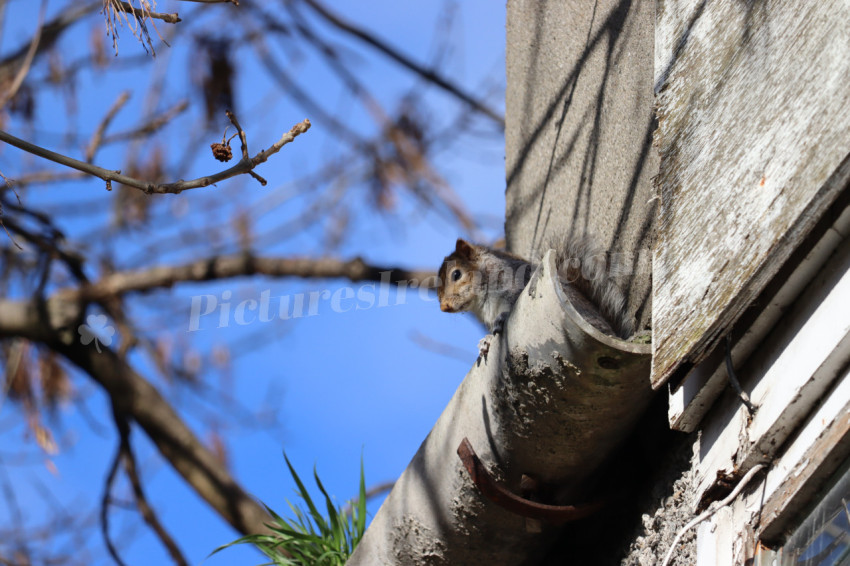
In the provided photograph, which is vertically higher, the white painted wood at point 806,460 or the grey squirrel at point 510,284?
the grey squirrel at point 510,284

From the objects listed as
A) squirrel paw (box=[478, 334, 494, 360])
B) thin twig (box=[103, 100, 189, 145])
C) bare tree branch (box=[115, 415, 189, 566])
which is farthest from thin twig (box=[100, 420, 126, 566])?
squirrel paw (box=[478, 334, 494, 360])

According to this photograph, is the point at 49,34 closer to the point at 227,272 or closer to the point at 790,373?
the point at 227,272

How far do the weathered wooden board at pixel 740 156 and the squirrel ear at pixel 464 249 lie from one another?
1865 mm

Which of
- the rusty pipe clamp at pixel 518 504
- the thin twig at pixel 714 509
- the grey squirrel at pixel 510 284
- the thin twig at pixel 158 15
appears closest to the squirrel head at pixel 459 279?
the grey squirrel at pixel 510 284

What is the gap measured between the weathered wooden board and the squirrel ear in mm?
1865

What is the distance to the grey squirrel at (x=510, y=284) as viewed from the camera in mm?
1537

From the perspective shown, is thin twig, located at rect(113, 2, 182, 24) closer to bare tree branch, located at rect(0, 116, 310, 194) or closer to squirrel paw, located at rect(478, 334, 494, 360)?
bare tree branch, located at rect(0, 116, 310, 194)

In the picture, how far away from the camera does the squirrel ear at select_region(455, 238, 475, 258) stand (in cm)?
326

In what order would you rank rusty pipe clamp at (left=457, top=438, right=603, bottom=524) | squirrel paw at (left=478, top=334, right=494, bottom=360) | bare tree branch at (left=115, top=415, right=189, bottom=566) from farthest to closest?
bare tree branch at (left=115, top=415, right=189, bottom=566)
squirrel paw at (left=478, top=334, right=494, bottom=360)
rusty pipe clamp at (left=457, top=438, right=603, bottom=524)

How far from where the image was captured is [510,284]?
2803mm

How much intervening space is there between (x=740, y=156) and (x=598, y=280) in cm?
48

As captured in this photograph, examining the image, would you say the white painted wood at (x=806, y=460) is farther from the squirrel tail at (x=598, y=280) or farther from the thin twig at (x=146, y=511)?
the thin twig at (x=146, y=511)

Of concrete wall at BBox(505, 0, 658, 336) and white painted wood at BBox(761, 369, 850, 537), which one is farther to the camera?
concrete wall at BBox(505, 0, 658, 336)

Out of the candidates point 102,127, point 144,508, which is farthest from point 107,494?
point 102,127
